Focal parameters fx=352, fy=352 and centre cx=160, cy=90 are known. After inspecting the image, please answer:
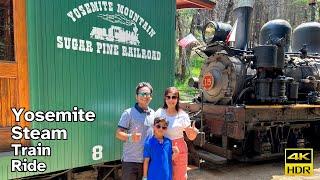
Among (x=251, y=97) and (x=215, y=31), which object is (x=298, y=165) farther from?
(x=215, y=31)

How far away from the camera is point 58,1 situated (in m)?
4.24

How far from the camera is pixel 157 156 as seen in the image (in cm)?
360

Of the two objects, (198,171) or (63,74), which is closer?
(63,74)

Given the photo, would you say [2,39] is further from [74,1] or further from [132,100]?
[132,100]

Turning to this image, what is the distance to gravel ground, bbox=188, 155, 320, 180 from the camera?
696 centimetres

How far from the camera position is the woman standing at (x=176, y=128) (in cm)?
380

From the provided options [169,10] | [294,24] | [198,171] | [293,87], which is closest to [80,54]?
[169,10]

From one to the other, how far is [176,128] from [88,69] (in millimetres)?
1498

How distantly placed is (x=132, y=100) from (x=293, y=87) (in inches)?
189

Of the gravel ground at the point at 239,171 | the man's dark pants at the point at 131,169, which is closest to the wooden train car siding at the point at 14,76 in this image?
the man's dark pants at the point at 131,169

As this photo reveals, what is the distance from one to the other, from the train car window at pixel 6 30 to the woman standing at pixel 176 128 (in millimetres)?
1801

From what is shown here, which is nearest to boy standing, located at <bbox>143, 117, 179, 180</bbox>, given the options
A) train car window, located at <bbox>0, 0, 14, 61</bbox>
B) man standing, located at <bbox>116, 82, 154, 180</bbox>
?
man standing, located at <bbox>116, 82, 154, 180</bbox>

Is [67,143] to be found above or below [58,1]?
below

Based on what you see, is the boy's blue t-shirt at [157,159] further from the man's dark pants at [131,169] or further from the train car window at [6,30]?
the train car window at [6,30]
